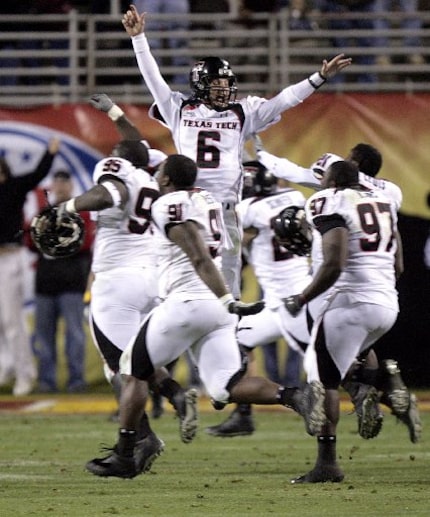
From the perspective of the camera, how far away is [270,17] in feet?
43.4

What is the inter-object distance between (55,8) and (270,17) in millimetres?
2125

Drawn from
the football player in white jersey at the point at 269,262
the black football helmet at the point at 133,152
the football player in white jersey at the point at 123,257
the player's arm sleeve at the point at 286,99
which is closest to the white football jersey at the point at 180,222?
the football player in white jersey at the point at 123,257

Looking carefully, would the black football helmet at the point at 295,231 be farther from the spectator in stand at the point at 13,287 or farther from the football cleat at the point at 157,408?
the spectator in stand at the point at 13,287

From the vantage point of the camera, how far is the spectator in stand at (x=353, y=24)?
1357cm

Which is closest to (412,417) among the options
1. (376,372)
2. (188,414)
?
(376,372)

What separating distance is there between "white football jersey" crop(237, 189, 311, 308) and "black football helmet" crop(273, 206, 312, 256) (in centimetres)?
158

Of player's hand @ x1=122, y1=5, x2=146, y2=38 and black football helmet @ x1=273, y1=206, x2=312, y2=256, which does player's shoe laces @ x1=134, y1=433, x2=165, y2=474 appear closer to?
black football helmet @ x1=273, y1=206, x2=312, y2=256

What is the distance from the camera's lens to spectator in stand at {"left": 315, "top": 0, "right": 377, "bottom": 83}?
1357 cm

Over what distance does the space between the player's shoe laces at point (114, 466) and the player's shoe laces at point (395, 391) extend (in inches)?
64.3

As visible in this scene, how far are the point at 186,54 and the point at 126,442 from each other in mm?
6727

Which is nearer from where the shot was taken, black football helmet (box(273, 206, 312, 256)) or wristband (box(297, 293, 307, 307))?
wristband (box(297, 293, 307, 307))

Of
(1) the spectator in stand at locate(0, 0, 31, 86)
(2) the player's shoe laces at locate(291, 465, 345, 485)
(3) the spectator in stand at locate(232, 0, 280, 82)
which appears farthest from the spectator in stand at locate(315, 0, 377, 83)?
(2) the player's shoe laces at locate(291, 465, 345, 485)

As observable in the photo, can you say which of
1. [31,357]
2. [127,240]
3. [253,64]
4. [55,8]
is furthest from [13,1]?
[127,240]

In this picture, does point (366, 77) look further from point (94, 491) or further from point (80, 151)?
point (94, 491)
